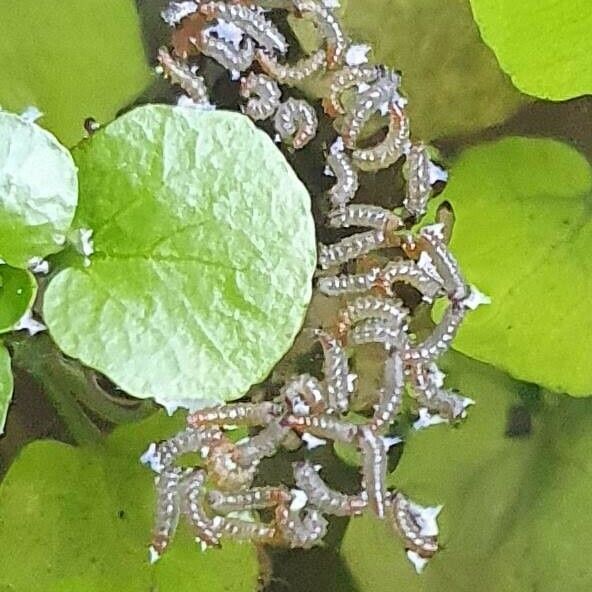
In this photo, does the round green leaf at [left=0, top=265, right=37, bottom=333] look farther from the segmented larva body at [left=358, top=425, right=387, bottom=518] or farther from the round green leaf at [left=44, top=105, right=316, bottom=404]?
A: the segmented larva body at [left=358, top=425, right=387, bottom=518]

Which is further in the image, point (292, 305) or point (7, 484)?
point (7, 484)

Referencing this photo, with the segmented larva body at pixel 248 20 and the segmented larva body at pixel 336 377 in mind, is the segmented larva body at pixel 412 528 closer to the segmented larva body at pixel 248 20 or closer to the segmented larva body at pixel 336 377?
the segmented larva body at pixel 336 377

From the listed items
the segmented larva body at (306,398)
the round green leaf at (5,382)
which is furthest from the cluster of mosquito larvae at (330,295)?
the round green leaf at (5,382)

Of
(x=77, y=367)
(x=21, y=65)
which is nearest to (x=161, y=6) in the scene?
(x=21, y=65)

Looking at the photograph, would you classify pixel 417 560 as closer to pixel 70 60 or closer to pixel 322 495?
pixel 322 495

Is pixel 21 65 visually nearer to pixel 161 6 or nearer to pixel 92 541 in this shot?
pixel 161 6
